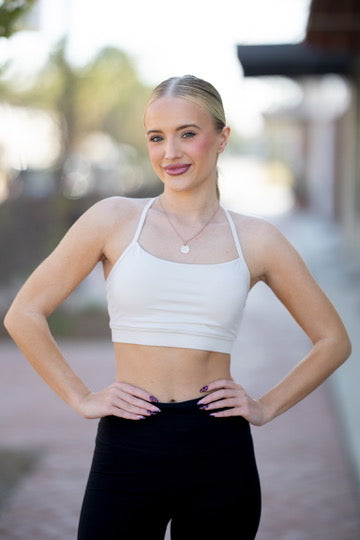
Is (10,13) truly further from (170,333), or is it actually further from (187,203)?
(170,333)

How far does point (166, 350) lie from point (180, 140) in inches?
23.2

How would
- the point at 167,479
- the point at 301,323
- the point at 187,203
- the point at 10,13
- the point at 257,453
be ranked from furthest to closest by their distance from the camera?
the point at 257,453
the point at 10,13
the point at 301,323
the point at 187,203
the point at 167,479

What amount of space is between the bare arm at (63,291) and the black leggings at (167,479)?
70 millimetres

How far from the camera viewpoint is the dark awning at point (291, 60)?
15.7 metres

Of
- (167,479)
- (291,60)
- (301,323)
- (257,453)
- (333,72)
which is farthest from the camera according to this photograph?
(333,72)

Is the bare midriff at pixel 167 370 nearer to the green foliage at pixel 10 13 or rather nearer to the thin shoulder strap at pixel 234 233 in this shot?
the thin shoulder strap at pixel 234 233

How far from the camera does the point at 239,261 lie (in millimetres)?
2678

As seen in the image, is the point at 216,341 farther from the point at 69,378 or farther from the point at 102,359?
the point at 102,359

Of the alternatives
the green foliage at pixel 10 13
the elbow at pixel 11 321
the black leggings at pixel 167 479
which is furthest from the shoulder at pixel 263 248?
the green foliage at pixel 10 13

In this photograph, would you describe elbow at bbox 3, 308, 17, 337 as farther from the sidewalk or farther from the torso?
the sidewalk

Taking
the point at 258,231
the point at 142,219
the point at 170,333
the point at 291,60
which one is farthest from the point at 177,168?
the point at 291,60

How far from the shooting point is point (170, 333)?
2.59 meters

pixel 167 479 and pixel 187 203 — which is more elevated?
pixel 187 203

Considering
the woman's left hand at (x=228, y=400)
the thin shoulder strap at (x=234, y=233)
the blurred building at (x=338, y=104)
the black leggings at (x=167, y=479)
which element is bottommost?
the black leggings at (x=167, y=479)
